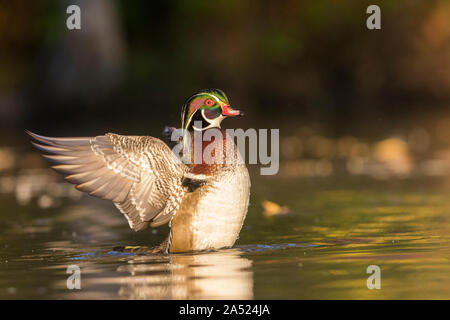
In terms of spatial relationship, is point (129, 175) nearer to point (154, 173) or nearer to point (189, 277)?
point (154, 173)

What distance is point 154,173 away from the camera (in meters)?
8.84

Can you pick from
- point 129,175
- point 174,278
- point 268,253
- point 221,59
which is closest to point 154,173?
point 129,175

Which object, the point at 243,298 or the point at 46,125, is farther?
the point at 46,125

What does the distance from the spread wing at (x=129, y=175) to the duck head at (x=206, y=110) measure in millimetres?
331

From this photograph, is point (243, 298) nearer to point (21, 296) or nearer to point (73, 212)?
point (21, 296)

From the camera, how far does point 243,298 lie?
6801 mm

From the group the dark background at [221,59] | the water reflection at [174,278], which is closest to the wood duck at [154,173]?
the water reflection at [174,278]

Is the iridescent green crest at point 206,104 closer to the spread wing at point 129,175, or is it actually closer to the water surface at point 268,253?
the spread wing at point 129,175

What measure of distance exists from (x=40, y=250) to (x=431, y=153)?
9426 millimetres

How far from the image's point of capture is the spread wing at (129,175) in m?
8.81
